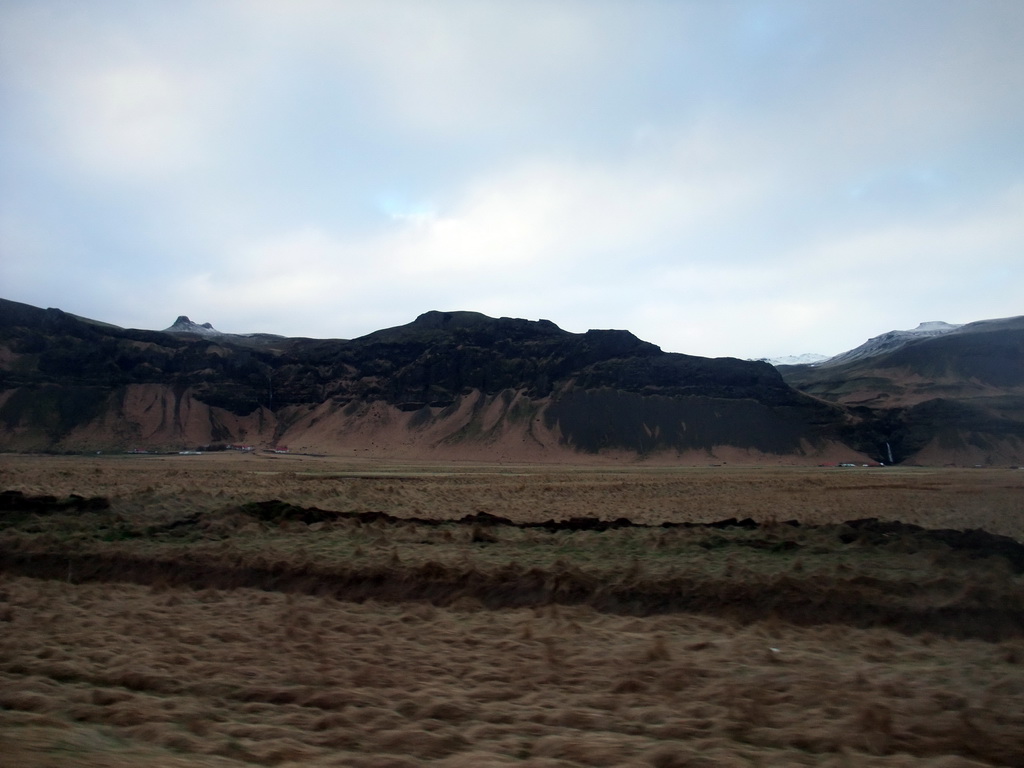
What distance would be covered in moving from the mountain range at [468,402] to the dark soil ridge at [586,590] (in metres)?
89.2

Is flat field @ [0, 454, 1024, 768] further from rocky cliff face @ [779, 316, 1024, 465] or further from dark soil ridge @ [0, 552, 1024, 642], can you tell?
rocky cliff face @ [779, 316, 1024, 465]

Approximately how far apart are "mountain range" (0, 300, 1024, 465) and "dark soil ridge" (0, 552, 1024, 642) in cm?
8916

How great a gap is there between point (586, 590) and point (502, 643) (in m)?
2.88

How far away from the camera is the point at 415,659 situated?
8.41m

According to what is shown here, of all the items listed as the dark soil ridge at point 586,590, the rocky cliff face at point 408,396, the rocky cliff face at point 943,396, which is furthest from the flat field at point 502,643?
the rocky cliff face at point 943,396

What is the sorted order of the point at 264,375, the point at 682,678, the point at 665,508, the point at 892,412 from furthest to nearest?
1. the point at 264,375
2. the point at 892,412
3. the point at 665,508
4. the point at 682,678

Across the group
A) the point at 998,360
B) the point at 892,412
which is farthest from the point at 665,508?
the point at 998,360

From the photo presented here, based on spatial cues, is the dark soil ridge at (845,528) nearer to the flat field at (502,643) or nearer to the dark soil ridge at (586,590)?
the flat field at (502,643)

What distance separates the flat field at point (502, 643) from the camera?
19.1 feet

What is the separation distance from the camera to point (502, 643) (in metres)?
9.09

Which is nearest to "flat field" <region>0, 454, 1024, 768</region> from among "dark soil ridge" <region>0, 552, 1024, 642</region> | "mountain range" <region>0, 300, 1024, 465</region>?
"dark soil ridge" <region>0, 552, 1024, 642</region>

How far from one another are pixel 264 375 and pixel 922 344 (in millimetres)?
153825

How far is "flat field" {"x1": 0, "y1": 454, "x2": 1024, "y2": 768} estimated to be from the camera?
19.1 feet

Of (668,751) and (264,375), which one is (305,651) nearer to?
(668,751)
